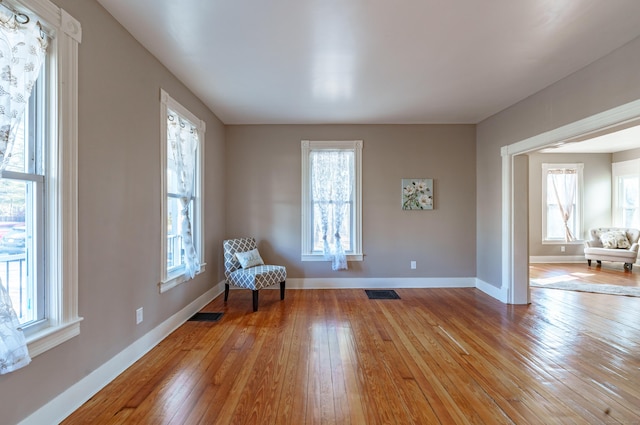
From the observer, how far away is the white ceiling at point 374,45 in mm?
2182

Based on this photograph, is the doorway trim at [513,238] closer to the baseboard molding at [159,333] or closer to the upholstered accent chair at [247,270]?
the baseboard molding at [159,333]

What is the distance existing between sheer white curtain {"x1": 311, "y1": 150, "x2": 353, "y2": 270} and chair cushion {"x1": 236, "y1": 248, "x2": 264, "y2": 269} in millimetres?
1120

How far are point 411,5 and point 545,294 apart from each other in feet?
15.3

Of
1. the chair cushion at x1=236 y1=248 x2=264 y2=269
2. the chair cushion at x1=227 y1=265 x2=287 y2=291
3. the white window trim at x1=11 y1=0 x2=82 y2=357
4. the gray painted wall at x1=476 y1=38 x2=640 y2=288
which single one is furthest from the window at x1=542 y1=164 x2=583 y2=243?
the white window trim at x1=11 y1=0 x2=82 y2=357

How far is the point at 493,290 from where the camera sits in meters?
4.59

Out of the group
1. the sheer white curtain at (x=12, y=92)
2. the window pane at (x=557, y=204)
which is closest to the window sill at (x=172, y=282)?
the sheer white curtain at (x=12, y=92)

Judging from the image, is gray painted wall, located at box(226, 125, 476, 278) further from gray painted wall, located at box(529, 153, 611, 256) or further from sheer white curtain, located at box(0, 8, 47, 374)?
gray painted wall, located at box(529, 153, 611, 256)

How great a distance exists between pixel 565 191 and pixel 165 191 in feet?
28.1

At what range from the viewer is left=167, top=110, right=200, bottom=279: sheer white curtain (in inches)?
131

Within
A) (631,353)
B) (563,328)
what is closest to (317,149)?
(563,328)

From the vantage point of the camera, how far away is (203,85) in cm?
354

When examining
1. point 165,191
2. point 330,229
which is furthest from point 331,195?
point 165,191

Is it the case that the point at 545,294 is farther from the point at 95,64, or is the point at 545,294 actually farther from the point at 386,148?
the point at 95,64

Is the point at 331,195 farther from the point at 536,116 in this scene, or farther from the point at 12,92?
the point at 12,92
